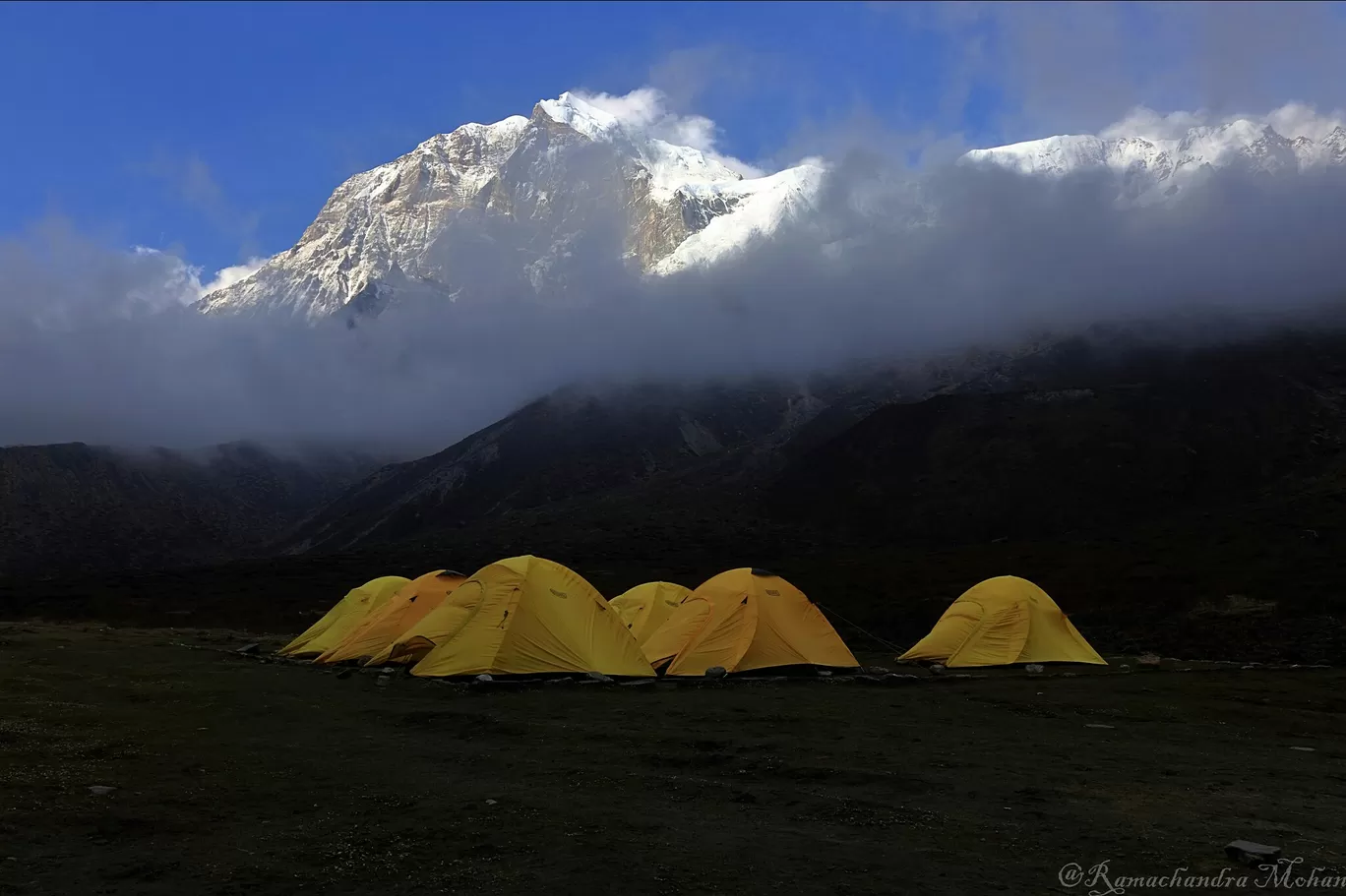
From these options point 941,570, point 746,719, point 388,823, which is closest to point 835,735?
point 746,719

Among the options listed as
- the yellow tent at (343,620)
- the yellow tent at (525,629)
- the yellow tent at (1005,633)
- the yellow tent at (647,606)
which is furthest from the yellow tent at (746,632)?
the yellow tent at (343,620)

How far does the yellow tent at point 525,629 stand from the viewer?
82.0 ft

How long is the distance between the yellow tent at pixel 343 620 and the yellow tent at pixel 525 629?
9.31m

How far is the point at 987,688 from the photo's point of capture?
83.4 ft

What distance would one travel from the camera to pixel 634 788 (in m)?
13.2

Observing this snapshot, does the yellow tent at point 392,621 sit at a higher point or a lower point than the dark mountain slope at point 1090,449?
lower

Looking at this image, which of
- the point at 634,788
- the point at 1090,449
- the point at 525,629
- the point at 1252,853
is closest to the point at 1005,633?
the point at 525,629

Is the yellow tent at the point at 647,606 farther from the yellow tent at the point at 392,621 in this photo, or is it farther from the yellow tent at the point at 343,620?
the yellow tent at the point at 343,620

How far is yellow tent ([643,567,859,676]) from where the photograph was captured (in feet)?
90.0

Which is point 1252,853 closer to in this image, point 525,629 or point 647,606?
point 525,629

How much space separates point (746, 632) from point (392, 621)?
39.4ft

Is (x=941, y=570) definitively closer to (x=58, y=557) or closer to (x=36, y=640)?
(x=36, y=640)

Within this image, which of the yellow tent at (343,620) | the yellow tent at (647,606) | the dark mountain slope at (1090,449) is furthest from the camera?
the dark mountain slope at (1090,449)

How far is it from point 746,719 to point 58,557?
216879 millimetres
